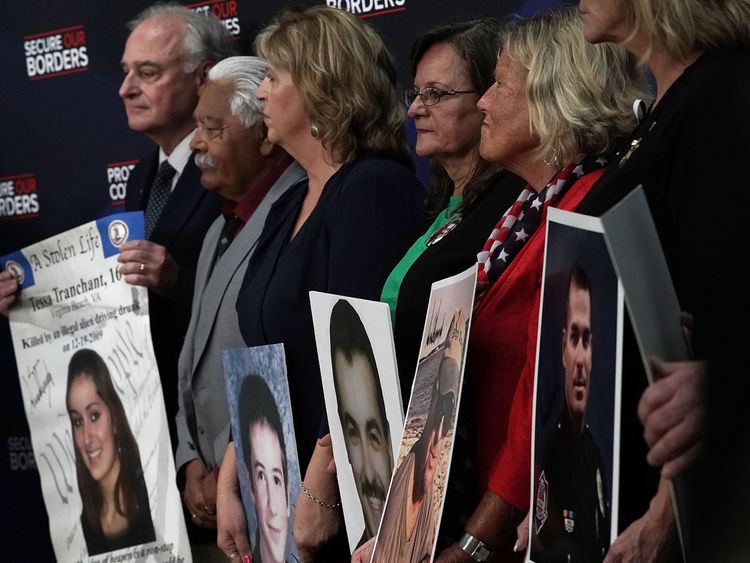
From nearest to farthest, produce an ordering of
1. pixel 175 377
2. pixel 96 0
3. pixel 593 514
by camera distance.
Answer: pixel 593 514 < pixel 175 377 < pixel 96 0

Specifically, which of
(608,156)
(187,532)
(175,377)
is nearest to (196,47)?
(175,377)

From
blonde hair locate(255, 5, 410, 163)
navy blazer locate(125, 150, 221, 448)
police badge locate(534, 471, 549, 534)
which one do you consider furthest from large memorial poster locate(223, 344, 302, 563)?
police badge locate(534, 471, 549, 534)

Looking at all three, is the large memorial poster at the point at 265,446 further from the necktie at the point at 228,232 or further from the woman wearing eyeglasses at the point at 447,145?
the necktie at the point at 228,232

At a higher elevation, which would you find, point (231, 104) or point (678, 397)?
point (231, 104)

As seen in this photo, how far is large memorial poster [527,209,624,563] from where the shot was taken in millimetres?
1480

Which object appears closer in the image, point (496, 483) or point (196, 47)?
point (496, 483)

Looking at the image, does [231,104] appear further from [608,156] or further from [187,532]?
[608,156]

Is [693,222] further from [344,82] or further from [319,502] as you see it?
[344,82]

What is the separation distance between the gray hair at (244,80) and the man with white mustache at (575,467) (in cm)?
173

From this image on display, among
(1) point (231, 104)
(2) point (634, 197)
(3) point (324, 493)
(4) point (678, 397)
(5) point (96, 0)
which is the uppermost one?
(5) point (96, 0)

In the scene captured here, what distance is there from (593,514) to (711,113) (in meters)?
0.50

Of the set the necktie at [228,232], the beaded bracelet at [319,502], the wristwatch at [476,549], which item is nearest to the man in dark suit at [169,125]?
the necktie at [228,232]

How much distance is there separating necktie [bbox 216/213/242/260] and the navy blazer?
187 millimetres

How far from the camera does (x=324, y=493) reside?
2490 mm
